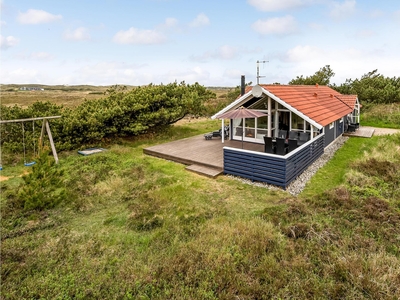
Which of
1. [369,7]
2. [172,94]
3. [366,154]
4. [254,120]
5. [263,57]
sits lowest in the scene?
[366,154]

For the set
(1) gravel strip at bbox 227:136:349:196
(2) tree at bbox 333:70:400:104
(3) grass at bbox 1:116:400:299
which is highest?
(2) tree at bbox 333:70:400:104

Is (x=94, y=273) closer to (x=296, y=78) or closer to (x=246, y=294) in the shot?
(x=246, y=294)

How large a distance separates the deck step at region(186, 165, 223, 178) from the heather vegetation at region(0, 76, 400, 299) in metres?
0.28

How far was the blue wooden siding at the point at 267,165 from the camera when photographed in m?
8.09

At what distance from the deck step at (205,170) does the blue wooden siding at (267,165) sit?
0.39 meters

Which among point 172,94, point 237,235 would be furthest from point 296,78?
point 237,235

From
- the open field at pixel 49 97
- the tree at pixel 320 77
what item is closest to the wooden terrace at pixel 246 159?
the open field at pixel 49 97

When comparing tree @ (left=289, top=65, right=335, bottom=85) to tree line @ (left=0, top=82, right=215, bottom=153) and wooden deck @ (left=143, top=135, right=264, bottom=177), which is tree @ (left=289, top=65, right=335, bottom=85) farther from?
wooden deck @ (left=143, top=135, right=264, bottom=177)

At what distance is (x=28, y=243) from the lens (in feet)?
17.7

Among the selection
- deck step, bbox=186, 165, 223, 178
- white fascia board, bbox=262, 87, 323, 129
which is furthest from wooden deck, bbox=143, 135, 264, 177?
white fascia board, bbox=262, 87, 323, 129

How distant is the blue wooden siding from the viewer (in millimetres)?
8094

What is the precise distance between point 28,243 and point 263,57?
12.3m

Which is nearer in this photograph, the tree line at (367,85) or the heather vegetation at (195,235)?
the heather vegetation at (195,235)

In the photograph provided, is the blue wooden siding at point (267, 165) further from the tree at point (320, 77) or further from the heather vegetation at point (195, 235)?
the tree at point (320, 77)
